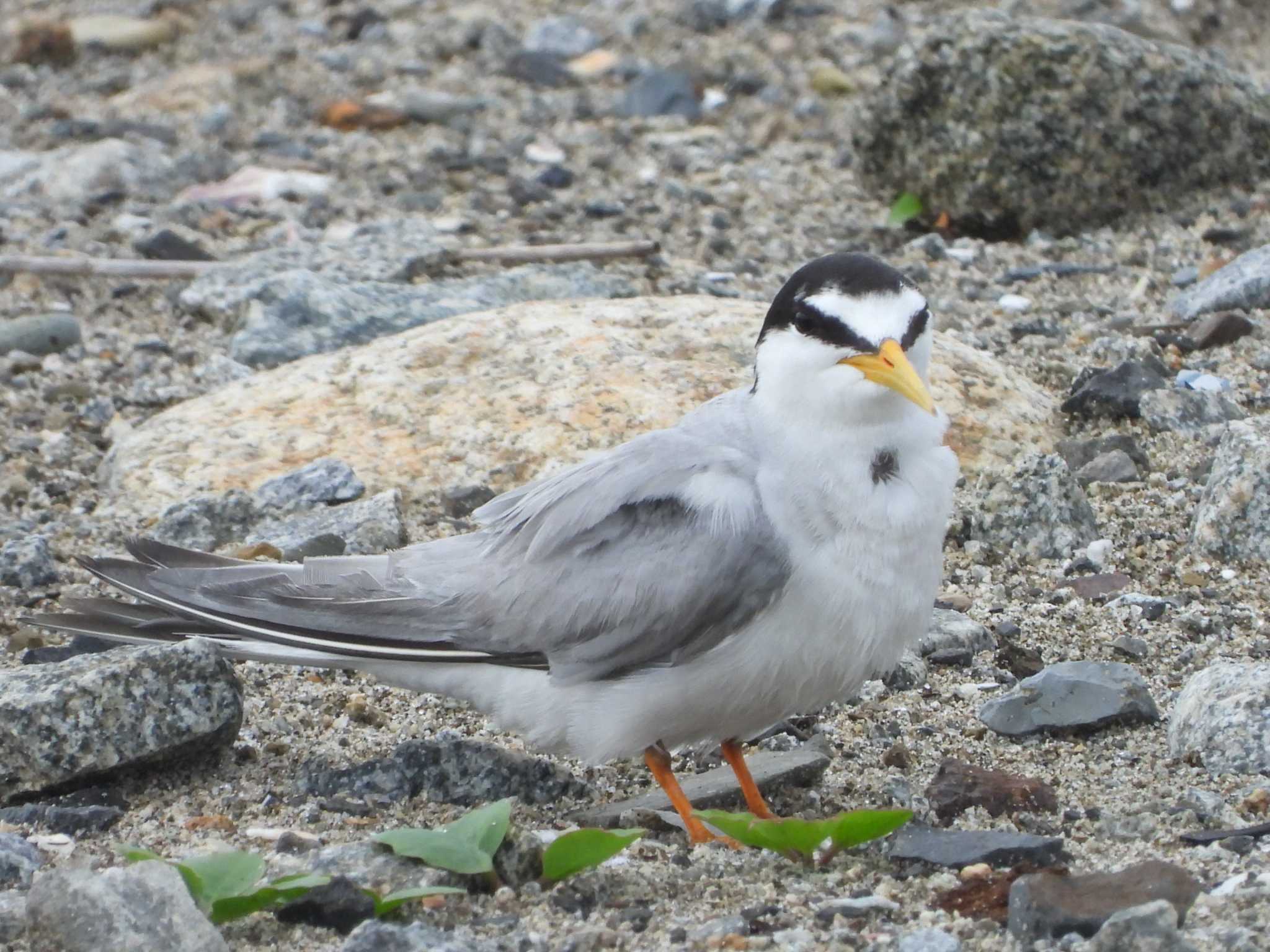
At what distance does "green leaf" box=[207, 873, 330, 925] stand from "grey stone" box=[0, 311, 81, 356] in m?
4.08

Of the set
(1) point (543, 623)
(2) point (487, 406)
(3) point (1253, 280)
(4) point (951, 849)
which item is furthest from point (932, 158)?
(4) point (951, 849)

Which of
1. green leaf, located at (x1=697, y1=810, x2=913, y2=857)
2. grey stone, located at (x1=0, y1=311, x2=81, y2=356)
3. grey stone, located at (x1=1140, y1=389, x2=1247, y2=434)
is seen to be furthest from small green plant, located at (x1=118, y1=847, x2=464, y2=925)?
grey stone, located at (x1=0, y1=311, x2=81, y2=356)

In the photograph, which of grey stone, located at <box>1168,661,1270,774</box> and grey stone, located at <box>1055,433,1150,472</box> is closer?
grey stone, located at <box>1168,661,1270,774</box>

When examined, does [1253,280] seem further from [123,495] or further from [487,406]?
[123,495]

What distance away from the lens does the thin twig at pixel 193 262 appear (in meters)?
6.93

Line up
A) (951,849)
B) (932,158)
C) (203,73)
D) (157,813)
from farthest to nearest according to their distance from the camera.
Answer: (203,73)
(932,158)
(157,813)
(951,849)

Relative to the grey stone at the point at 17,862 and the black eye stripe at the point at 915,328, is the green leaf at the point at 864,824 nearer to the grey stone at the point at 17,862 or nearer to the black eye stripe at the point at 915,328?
the black eye stripe at the point at 915,328

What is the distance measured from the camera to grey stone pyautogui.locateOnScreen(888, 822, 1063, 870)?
3371mm

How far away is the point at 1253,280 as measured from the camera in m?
6.40

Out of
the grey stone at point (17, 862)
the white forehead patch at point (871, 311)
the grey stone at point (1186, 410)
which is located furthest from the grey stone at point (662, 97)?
the grey stone at point (17, 862)

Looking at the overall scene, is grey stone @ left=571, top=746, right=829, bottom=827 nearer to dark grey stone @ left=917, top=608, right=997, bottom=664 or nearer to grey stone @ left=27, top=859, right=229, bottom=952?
dark grey stone @ left=917, top=608, right=997, bottom=664

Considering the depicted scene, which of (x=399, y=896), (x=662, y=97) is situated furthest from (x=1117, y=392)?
(x=662, y=97)

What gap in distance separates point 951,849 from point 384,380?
10.2 ft

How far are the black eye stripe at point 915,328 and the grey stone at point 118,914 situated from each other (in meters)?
1.79
